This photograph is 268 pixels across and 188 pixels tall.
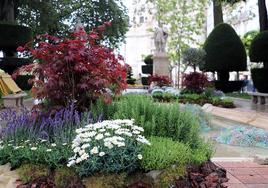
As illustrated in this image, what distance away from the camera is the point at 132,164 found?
309cm

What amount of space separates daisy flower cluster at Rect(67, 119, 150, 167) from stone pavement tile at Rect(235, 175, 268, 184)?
1.15 metres

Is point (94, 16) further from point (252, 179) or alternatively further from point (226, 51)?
point (252, 179)

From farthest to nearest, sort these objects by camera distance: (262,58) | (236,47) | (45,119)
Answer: (236,47) < (262,58) < (45,119)

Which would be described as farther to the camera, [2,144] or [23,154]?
[2,144]

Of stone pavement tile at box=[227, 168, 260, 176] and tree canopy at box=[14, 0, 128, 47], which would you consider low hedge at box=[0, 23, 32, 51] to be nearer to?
tree canopy at box=[14, 0, 128, 47]

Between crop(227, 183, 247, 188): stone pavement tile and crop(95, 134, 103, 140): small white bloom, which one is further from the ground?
crop(95, 134, 103, 140): small white bloom

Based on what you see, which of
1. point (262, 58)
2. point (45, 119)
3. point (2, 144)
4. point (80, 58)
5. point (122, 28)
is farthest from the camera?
point (122, 28)

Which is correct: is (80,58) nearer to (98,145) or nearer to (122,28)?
(98,145)

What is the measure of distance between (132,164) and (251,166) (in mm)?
1785

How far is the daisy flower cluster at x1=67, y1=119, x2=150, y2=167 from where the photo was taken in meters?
3.03

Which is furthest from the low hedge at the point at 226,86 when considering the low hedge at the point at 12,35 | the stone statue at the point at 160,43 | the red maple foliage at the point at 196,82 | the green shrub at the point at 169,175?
the green shrub at the point at 169,175

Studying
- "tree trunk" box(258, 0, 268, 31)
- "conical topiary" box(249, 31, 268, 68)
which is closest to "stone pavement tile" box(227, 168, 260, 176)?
"conical topiary" box(249, 31, 268, 68)

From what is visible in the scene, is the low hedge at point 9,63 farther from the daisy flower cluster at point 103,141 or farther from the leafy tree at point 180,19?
the leafy tree at point 180,19

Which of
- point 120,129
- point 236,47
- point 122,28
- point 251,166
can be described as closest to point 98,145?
point 120,129
